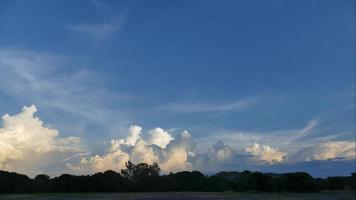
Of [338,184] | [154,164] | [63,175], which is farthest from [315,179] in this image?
[63,175]

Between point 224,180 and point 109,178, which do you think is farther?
point 224,180

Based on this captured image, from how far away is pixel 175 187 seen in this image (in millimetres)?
149250

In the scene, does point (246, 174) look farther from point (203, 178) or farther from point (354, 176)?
point (354, 176)

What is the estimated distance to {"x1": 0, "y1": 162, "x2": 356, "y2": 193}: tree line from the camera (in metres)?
140

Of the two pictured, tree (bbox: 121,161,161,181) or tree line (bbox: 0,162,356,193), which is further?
tree (bbox: 121,161,161,181)

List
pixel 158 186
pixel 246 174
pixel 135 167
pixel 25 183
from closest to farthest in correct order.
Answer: pixel 25 183
pixel 158 186
pixel 246 174
pixel 135 167

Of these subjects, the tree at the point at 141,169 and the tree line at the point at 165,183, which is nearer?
the tree line at the point at 165,183

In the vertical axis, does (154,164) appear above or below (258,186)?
above

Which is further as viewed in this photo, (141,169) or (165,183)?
(141,169)

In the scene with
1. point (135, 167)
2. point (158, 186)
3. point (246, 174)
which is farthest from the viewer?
point (135, 167)

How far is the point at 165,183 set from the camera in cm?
14975

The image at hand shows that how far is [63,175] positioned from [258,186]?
A: 5447 centimetres

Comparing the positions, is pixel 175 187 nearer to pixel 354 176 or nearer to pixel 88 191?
pixel 88 191

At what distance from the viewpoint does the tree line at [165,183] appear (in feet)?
458
